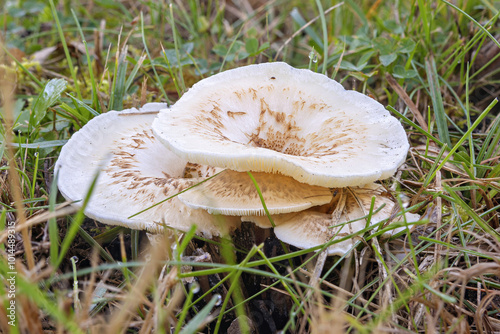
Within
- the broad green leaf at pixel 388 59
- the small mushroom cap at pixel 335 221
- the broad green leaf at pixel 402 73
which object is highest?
the broad green leaf at pixel 388 59

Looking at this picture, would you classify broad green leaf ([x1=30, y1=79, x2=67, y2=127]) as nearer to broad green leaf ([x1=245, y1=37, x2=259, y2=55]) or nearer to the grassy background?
the grassy background

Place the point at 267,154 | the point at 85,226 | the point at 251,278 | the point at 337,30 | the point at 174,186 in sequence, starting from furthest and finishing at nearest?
the point at 337,30 < the point at 85,226 < the point at 251,278 < the point at 174,186 < the point at 267,154

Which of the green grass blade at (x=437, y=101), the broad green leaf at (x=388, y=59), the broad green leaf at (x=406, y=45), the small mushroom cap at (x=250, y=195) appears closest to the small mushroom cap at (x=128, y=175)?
the small mushroom cap at (x=250, y=195)

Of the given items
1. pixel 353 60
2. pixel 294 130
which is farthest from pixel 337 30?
pixel 294 130

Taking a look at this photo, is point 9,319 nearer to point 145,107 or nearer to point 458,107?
point 145,107

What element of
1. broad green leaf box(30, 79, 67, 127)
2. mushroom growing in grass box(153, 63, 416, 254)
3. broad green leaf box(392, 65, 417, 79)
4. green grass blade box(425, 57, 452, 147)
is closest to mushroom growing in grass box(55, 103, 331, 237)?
mushroom growing in grass box(153, 63, 416, 254)

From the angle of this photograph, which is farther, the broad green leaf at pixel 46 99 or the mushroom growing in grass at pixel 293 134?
the broad green leaf at pixel 46 99

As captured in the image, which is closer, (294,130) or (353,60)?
(294,130)

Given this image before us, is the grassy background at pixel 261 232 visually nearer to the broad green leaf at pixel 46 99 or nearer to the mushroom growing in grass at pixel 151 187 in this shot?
the broad green leaf at pixel 46 99

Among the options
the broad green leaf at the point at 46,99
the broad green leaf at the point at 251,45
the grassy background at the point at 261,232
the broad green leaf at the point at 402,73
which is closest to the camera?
the grassy background at the point at 261,232
